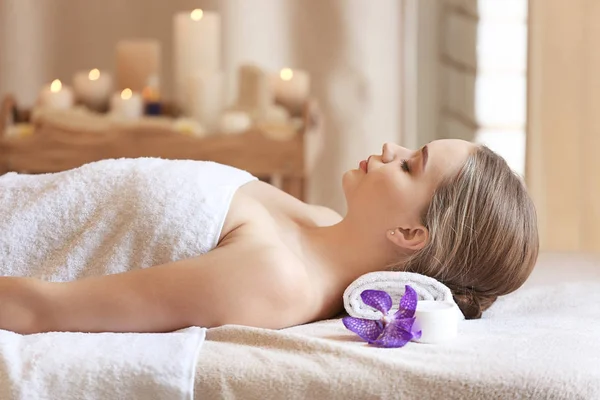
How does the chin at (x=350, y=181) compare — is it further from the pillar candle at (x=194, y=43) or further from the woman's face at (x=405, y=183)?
the pillar candle at (x=194, y=43)

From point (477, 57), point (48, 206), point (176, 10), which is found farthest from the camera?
point (176, 10)

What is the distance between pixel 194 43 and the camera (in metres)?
3.01

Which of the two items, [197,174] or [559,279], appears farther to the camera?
[559,279]

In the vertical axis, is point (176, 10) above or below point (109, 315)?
above

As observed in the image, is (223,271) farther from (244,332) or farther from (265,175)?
(265,175)

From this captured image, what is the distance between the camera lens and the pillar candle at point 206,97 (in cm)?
294

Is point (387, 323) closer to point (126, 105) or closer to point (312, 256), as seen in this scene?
point (312, 256)

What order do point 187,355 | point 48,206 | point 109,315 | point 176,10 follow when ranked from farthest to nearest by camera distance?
1. point 176,10
2. point 48,206
3. point 109,315
4. point 187,355

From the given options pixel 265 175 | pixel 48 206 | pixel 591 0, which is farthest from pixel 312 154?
pixel 48 206

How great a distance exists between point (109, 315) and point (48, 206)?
11.9 inches

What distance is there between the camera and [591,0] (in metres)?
2.83

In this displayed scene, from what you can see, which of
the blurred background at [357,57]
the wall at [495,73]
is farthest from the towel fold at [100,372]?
the wall at [495,73]

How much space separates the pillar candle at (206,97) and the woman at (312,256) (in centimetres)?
132

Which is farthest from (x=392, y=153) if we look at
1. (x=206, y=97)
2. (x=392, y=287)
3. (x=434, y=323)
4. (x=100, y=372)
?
(x=206, y=97)
